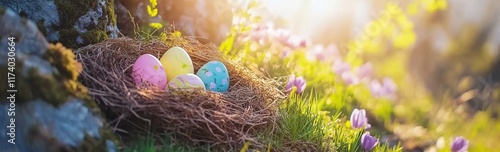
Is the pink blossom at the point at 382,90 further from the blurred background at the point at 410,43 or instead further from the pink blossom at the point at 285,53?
the pink blossom at the point at 285,53

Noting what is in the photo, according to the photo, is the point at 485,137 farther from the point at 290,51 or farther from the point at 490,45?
the point at 490,45

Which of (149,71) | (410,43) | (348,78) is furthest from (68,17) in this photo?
(410,43)

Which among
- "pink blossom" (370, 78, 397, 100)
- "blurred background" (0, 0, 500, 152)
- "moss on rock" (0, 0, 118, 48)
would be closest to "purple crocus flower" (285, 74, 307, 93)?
"blurred background" (0, 0, 500, 152)

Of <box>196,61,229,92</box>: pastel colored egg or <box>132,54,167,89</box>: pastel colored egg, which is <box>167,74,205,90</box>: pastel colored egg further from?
<box>196,61,229,92</box>: pastel colored egg

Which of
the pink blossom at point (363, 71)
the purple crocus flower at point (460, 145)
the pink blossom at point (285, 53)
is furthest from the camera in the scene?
the pink blossom at point (363, 71)

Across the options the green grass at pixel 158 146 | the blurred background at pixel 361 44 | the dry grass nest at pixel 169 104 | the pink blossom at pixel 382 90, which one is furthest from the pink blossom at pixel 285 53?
the green grass at pixel 158 146

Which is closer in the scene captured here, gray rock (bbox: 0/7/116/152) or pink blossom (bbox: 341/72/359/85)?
gray rock (bbox: 0/7/116/152)

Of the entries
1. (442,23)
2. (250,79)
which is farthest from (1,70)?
(442,23)
